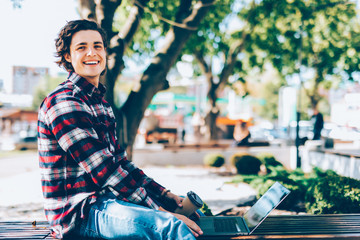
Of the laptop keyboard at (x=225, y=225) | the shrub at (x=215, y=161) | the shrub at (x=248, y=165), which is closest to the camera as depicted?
the laptop keyboard at (x=225, y=225)

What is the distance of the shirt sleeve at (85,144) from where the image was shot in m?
2.13

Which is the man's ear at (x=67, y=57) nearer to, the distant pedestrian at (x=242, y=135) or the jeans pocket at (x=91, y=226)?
the jeans pocket at (x=91, y=226)

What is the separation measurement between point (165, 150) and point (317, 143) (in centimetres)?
554

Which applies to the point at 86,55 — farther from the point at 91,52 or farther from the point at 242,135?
the point at 242,135

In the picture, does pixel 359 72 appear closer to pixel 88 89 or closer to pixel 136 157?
pixel 136 157

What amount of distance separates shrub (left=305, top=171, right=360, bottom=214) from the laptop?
2.06 metres

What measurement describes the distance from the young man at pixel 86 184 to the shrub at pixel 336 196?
279 cm

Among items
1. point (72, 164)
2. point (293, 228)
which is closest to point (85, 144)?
point (72, 164)

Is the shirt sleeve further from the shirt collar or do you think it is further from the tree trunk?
the tree trunk

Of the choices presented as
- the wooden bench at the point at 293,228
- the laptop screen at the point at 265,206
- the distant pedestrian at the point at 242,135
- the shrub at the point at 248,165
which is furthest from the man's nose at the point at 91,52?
the distant pedestrian at the point at 242,135

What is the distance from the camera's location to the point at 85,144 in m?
2.13

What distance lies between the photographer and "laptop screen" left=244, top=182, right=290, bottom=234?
250 centimetres

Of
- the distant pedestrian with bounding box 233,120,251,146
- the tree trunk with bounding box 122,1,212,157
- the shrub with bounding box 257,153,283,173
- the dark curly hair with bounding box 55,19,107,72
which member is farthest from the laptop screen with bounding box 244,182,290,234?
the distant pedestrian with bounding box 233,120,251,146

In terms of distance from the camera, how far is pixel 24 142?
72.2 ft
